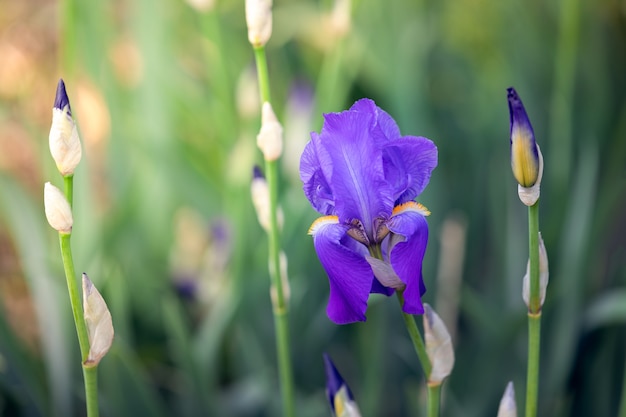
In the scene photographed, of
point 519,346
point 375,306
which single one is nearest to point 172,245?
point 375,306

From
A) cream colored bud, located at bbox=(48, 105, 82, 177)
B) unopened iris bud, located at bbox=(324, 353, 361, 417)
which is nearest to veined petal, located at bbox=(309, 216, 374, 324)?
unopened iris bud, located at bbox=(324, 353, 361, 417)

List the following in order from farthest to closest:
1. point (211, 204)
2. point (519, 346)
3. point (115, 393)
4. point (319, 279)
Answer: point (211, 204)
point (319, 279)
point (519, 346)
point (115, 393)

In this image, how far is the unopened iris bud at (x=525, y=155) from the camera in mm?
549

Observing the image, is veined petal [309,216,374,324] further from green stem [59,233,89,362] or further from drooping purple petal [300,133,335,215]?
green stem [59,233,89,362]

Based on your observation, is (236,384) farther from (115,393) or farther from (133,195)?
(133,195)

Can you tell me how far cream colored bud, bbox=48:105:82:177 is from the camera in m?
0.57

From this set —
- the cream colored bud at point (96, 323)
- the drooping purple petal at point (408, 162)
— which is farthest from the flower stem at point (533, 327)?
the cream colored bud at point (96, 323)

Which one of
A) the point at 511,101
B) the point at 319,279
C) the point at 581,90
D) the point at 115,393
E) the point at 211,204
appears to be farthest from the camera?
the point at 581,90

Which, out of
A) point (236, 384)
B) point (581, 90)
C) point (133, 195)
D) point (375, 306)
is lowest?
point (236, 384)

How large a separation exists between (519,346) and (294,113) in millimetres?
608

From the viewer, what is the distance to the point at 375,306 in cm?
117

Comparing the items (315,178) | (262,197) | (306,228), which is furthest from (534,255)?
(306,228)

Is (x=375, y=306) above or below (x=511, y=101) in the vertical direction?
below

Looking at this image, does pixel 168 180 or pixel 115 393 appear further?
pixel 168 180
